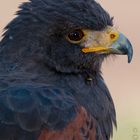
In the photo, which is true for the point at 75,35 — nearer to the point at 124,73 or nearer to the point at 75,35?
the point at 75,35

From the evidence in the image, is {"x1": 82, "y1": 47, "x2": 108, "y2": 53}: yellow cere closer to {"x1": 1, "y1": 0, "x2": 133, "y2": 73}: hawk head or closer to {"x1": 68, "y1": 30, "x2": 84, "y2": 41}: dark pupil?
{"x1": 1, "y1": 0, "x2": 133, "y2": 73}: hawk head

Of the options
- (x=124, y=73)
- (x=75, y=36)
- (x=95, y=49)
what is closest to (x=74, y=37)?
(x=75, y=36)

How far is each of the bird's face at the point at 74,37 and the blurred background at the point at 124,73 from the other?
0.31 m

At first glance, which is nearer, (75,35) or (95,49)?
(75,35)

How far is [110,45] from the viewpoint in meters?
10.1

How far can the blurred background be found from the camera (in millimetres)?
12181

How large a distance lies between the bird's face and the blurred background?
31 centimetres

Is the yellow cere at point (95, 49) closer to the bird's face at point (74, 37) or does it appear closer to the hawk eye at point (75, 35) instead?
the bird's face at point (74, 37)

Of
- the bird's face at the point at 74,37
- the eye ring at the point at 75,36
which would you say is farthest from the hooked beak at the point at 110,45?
the eye ring at the point at 75,36

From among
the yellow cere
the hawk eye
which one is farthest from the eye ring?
the yellow cere

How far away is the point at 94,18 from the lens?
396 inches

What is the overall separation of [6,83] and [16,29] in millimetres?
711

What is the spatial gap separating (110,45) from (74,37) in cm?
38

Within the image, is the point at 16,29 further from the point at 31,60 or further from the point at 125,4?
the point at 125,4
